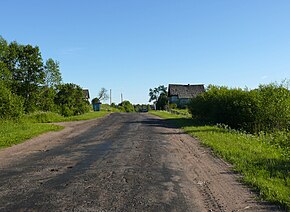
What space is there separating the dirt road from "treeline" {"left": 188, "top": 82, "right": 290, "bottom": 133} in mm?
10977

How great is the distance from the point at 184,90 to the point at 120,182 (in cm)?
9055

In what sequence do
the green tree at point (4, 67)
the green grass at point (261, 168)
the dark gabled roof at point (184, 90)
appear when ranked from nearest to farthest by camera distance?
the green grass at point (261, 168), the green tree at point (4, 67), the dark gabled roof at point (184, 90)

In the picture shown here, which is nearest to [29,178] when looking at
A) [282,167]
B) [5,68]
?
[282,167]

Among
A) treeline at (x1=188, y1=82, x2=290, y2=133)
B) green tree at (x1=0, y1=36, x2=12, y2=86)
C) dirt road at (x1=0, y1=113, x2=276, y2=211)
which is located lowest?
dirt road at (x1=0, y1=113, x2=276, y2=211)

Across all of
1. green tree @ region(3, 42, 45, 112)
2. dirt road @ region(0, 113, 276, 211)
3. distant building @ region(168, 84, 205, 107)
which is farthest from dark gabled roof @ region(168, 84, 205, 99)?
dirt road @ region(0, 113, 276, 211)

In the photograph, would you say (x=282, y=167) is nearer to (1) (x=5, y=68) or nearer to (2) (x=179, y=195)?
(2) (x=179, y=195)

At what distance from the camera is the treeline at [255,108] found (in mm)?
21094

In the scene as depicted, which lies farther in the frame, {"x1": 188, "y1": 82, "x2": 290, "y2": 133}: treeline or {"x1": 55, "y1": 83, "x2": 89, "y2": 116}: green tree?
{"x1": 55, "y1": 83, "x2": 89, "y2": 116}: green tree

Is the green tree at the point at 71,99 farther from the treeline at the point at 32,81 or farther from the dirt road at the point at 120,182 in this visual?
the dirt road at the point at 120,182

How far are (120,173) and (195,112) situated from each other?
82.6 ft

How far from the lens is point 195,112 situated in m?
32.8

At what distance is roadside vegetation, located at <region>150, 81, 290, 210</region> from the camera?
764cm

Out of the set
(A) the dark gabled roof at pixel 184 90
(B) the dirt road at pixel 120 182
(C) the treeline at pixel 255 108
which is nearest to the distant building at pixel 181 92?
(A) the dark gabled roof at pixel 184 90

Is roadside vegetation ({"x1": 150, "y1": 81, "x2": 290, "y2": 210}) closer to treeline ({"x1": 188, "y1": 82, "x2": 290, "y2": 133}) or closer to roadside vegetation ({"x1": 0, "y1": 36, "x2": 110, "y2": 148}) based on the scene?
treeline ({"x1": 188, "y1": 82, "x2": 290, "y2": 133})
